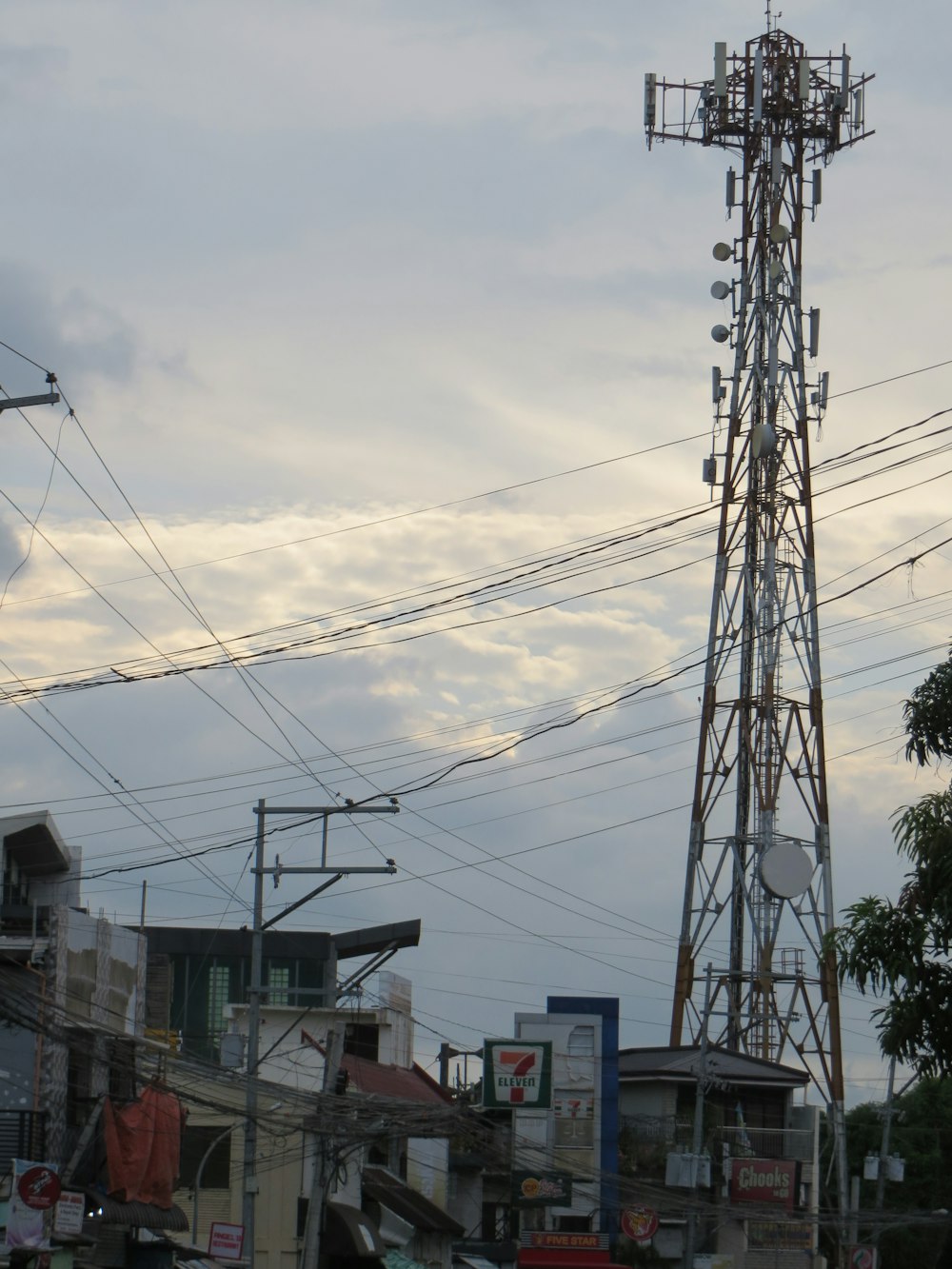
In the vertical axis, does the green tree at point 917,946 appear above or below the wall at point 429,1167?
above

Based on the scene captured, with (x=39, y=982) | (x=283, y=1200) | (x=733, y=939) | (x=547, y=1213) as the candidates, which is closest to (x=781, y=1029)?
(x=733, y=939)

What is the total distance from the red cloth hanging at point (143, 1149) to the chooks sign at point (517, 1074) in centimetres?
1521

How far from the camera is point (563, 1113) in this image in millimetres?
52656

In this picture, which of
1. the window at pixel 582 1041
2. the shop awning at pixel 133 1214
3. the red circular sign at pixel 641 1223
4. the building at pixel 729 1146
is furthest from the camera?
the building at pixel 729 1146

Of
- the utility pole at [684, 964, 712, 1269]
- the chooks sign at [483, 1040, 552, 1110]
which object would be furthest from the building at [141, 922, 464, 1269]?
the utility pole at [684, 964, 712, 1269]

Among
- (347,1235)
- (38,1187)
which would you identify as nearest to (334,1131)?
(38,1187)

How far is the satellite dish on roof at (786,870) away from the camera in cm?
4616

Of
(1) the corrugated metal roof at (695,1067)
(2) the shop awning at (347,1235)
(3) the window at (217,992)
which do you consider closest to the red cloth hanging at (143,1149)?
(2) the shop awning at (347,1235)

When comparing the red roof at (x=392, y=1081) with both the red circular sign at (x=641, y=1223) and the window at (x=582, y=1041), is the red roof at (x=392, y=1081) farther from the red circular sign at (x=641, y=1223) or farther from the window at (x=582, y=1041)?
the red circular sign at (x=641, y=1223)

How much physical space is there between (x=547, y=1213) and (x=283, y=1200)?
933 cm

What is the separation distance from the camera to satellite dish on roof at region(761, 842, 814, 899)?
4616cm

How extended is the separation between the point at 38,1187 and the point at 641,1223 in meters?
24.9

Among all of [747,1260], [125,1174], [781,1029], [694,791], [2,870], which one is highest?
[694,791]

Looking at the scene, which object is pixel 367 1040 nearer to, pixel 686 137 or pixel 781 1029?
pixel 781 1029
